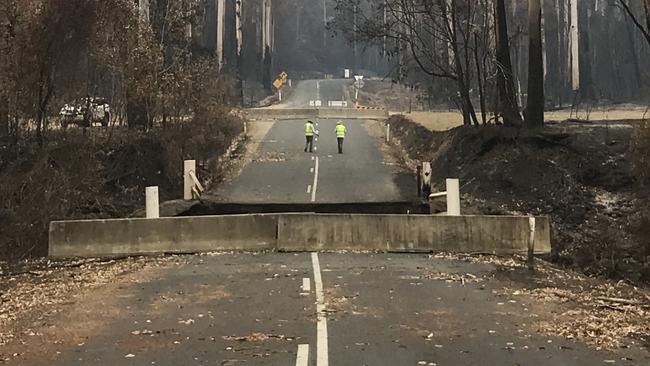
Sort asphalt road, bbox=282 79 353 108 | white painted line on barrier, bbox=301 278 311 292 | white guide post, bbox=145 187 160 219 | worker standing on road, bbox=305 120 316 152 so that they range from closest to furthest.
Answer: white painted line on barrier, bbox=301 278 311 292 → white guide post, bbox=145 187 160 219 → worker standing on road, bbox=305 120 316 152 → asphalt road, bbox=282 79 353 108

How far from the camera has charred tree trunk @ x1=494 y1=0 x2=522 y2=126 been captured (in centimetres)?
2886

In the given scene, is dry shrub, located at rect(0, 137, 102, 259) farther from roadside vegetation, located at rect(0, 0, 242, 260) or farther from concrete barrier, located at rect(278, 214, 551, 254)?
concrete barrier, located at rect(278, 214, 551, 254)

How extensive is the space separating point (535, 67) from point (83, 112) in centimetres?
1603

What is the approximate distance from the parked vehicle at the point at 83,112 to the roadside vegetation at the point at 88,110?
5cm

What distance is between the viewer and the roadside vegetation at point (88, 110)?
20844 mm

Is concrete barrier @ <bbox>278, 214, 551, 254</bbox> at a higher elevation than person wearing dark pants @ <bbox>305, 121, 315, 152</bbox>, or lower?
lower

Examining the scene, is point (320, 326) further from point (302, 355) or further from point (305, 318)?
point (302, 355)

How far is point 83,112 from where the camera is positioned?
25078 millimetres

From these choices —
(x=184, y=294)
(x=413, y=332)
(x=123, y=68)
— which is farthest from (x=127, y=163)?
(x=413, y=332)

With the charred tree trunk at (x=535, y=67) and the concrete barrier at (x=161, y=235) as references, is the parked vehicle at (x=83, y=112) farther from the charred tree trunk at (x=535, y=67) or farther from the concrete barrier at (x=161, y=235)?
the charred tree trunk at (x=535, y=67)

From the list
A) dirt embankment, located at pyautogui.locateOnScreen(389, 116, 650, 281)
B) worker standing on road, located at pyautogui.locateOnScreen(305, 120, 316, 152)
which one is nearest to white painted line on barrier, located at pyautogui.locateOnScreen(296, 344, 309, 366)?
dirt embankment, located at pyautogui.locateOnScreen(389, 116, 650, 281)

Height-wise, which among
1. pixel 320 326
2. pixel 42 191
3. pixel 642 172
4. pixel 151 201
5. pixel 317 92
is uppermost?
pixel 317 92

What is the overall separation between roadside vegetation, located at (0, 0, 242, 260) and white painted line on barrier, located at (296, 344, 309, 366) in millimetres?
12971

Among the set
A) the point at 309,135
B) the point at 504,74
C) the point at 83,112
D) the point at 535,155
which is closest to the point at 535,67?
the point at 504,74
